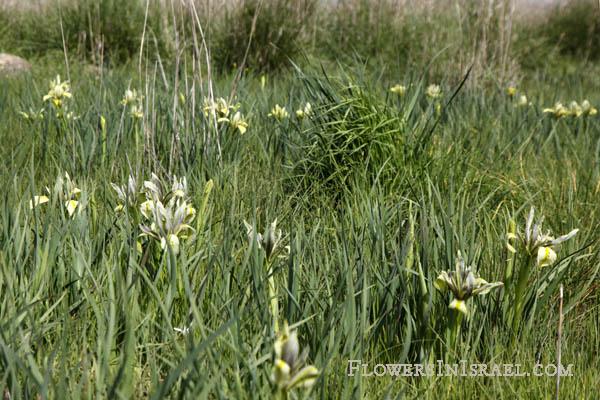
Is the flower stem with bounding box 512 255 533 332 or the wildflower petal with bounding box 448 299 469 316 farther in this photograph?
the flower stem with bounding box 512 255 533 332

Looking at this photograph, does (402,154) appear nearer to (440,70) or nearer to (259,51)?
(440,70)

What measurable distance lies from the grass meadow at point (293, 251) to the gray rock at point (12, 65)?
1745mm

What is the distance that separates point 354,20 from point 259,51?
2.20m

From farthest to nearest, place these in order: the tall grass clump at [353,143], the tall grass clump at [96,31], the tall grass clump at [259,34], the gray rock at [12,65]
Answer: the tall grass clump at [96,31] < the tall grass clump at [259,34] < the gray rock at [12,65] < the tall grass clump at [353,143]

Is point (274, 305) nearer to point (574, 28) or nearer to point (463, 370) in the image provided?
point (463, 370)

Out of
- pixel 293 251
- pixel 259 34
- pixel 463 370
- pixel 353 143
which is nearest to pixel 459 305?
pixel 463 370

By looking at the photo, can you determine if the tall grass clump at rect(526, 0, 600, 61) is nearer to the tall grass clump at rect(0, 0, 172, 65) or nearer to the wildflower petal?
the tall grass clump at rect(0, 0, 172, 65)

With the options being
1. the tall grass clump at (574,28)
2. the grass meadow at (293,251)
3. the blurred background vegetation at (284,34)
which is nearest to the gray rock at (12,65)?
the blurred background vegetation at (284,34)

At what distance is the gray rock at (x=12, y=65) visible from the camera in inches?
205

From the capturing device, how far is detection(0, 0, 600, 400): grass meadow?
1.12 meters

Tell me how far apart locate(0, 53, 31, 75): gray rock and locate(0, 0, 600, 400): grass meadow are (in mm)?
1745

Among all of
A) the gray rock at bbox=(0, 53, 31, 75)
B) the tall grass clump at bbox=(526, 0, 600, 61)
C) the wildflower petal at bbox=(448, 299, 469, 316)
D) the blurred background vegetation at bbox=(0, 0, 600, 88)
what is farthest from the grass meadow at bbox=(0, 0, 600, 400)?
the tall grass clump at bbox=(526, 0, 600, 61)

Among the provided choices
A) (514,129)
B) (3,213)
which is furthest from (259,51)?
(3,213)

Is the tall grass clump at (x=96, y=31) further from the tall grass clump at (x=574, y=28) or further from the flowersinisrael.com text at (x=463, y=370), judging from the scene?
the tall grass clump at (x=574, y=28)
